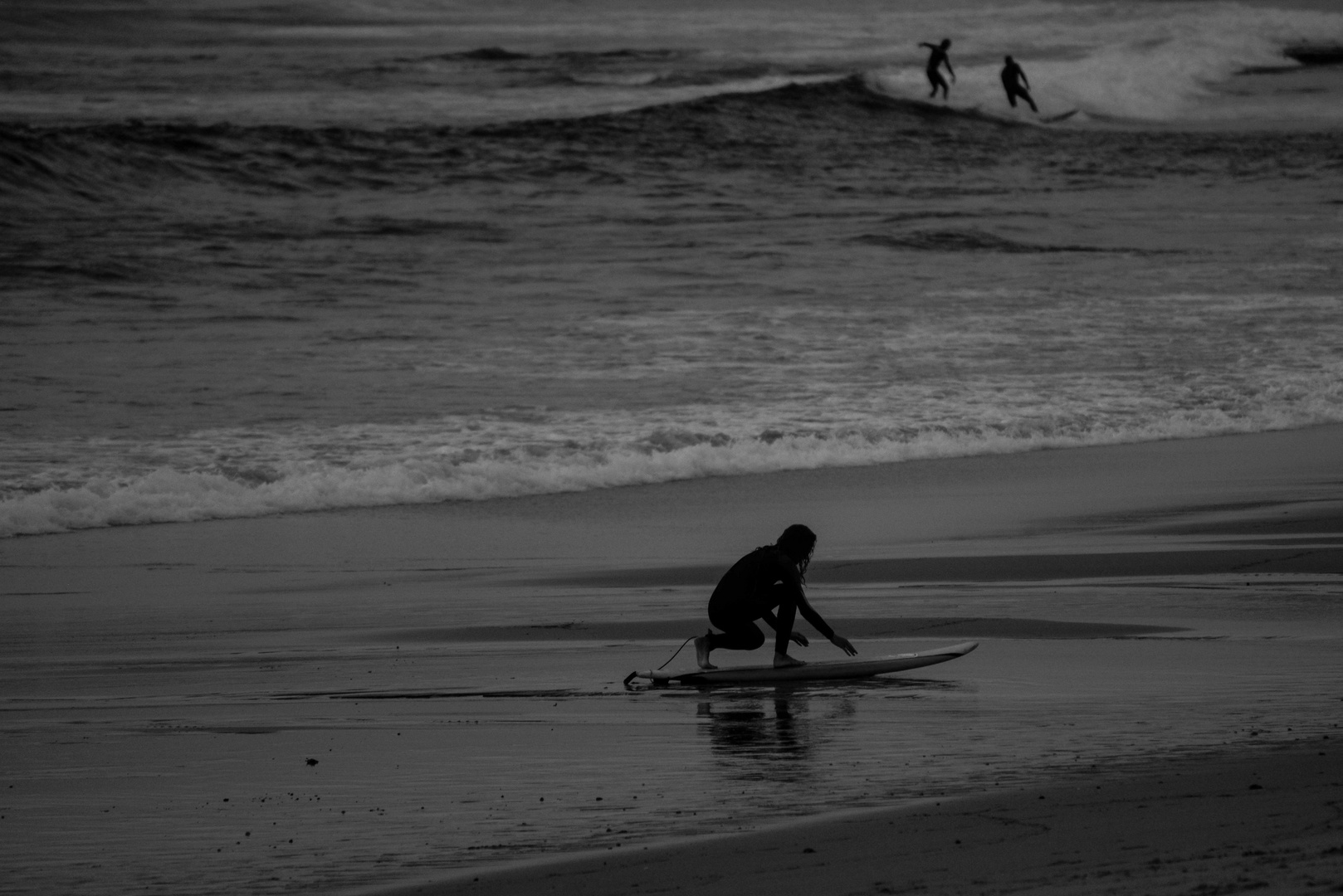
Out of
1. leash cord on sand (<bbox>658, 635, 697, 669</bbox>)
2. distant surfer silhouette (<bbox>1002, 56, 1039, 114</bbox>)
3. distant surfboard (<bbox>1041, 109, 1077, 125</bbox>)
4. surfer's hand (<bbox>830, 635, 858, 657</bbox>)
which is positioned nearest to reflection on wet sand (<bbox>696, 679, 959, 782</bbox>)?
surfer's hand (<bbox>830, 635, 858, 657</bbox>)

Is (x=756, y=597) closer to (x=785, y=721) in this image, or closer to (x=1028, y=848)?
(x=785, y=721)

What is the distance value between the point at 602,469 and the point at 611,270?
10.4m

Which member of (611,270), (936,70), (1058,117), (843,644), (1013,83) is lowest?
(843,644)

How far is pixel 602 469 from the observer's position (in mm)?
12484

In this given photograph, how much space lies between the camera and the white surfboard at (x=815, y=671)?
6.94 meters

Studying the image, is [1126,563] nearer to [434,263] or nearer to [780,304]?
[780,304]

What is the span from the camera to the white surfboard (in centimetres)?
694

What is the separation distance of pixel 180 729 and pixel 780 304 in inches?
565

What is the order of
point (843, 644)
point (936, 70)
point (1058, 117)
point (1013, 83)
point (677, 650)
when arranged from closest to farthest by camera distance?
point (843, 644), point (677, 650), point (936, 70), point (1013, 83), point (1058, 117)

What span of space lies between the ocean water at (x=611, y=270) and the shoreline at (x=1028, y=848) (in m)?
7.31

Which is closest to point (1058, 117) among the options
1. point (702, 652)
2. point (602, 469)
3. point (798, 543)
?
point (602, 469)

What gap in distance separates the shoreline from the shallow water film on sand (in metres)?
0.18

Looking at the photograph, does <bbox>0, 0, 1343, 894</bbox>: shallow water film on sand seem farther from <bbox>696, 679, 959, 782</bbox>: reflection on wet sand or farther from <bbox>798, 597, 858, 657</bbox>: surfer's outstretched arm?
<bbox>798, 597, 858, 657</bbox>: surfer's outstretched arm

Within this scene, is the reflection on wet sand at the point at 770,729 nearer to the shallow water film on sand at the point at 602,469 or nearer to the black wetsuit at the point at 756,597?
the shallow water film on sand at the point at 602,469
